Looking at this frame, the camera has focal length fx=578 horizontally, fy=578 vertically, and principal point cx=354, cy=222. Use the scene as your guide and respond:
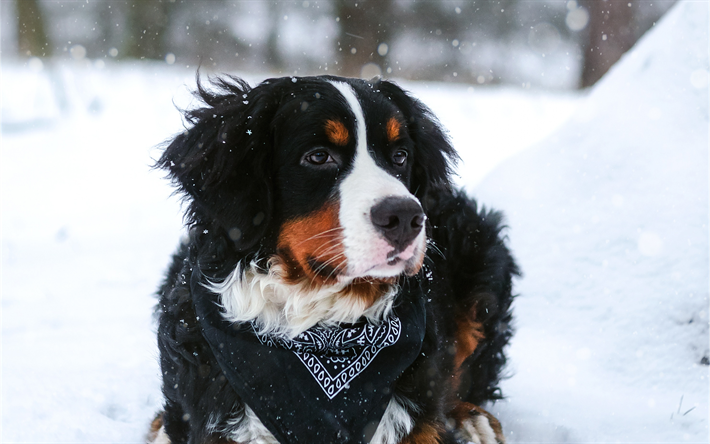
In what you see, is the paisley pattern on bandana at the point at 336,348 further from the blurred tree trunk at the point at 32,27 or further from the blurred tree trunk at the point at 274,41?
the blurred tree trunk at the point at 32,27

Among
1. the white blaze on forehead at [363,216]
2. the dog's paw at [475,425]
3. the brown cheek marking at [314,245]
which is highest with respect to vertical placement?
the white blaze on forehead at [363,216]

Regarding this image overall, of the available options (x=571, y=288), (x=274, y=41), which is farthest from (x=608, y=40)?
(x=571, y=288)

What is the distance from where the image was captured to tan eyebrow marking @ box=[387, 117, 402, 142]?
7.91ft

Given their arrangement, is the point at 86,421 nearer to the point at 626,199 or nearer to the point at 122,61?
the point at 626,199

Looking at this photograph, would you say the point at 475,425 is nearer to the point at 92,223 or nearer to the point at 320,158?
the point at 320,158

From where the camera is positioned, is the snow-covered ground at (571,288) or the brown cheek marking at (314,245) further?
the snow-covered ground at (571,288)

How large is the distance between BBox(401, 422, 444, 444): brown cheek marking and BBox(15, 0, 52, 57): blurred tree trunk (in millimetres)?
11384

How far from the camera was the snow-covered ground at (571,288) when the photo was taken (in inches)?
122

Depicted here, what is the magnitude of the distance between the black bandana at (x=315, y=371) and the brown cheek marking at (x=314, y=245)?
11.9 inches

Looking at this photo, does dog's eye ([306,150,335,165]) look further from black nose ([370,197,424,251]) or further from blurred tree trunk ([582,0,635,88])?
blurred tree trunk ([582,0,635,88])

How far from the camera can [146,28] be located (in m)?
12.6

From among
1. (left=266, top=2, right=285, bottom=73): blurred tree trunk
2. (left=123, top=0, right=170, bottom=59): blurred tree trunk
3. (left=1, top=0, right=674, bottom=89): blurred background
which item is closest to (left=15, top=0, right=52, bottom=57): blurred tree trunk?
(left=1, top=0, right=674, bottom=89): blurred background

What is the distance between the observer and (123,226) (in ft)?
23.0

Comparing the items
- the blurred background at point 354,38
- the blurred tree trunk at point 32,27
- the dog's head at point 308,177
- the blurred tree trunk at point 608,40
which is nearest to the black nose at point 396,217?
the dog's head at point 308,177
